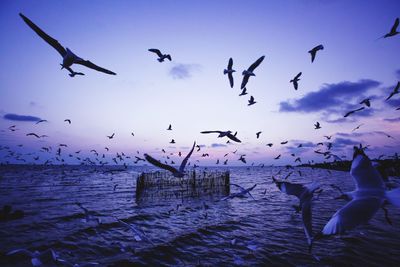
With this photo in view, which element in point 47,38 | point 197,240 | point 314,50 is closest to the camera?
point 47,38

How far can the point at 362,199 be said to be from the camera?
2.23 metres

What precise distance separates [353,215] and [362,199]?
252 mm

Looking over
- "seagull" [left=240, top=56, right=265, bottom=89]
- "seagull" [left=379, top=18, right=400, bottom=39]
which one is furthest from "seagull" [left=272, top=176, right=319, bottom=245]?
"seagull" [left=379, top=18, right=400, bottom=39]

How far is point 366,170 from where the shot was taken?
7.45 feet

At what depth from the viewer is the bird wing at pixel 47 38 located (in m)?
3.17

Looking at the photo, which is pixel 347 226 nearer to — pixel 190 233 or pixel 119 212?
pixel 190 233

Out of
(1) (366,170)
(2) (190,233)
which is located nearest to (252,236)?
(2) (190,233)

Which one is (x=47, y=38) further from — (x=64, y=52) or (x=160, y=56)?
(x=160, y=56)

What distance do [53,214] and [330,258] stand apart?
1917 centimetres

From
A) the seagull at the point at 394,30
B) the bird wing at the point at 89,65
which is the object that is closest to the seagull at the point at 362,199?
the bird wing at the point at 89,65

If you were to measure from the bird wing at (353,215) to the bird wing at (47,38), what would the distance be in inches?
166

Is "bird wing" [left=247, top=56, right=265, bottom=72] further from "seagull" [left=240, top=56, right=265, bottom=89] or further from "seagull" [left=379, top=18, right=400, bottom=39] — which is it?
"seagull" [left=379, top=18, right=400, bottom=39]

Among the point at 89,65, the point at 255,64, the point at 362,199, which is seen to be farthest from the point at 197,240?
the point at 362,199

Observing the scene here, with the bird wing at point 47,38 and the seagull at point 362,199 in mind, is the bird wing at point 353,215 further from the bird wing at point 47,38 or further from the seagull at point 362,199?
the bird wing at point 47,38
